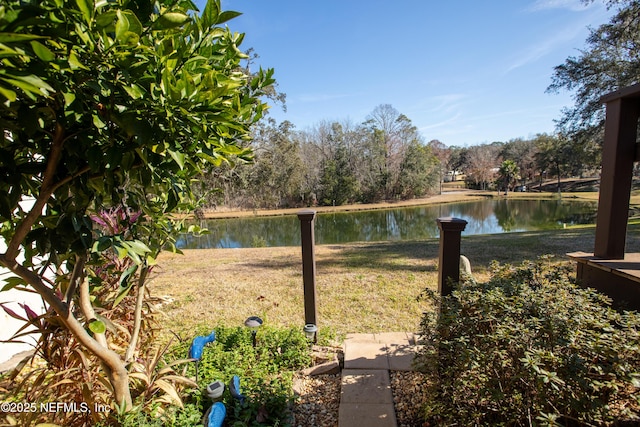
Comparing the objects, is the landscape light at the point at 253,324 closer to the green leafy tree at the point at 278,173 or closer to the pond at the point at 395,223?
the pond at the point at 395,223

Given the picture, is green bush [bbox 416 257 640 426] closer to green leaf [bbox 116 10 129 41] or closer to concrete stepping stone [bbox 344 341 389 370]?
concrete stepping stone [bbox 344 341 389 370]

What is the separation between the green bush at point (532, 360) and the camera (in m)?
1.13

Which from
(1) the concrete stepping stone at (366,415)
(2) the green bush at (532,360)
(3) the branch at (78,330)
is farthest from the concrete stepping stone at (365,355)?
(3) the branch at (78,330)

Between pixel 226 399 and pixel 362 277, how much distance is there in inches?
126

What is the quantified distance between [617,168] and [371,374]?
88.4 inches

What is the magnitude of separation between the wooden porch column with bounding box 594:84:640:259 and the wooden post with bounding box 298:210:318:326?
219 cm

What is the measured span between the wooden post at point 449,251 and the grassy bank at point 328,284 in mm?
1175

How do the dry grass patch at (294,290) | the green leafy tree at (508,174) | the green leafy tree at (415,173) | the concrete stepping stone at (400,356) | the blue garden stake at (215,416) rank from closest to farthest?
1. the blue garden stake at (215,416)
2. the concrete stepping stone at (400,356)
3. the dry grass patch at (294,290)
4. the green leafy tree at (415,173)
5. the green leafy tree at (508,174)

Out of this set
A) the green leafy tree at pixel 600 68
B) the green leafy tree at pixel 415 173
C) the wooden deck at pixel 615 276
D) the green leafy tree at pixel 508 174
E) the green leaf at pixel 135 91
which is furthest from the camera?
the green leafy tree at pixel 508 174

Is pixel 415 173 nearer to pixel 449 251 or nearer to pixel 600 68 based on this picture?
pixel 600 68

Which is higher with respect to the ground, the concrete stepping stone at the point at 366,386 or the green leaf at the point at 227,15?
the green leaf at the point at 227,15

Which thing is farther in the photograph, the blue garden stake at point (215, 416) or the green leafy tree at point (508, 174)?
the green leafy tree at point (508, 174)

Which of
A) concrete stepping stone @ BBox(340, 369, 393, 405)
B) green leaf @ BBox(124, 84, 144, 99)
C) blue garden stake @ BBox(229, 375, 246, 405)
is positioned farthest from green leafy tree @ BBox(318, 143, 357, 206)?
green leaf @ BBox(124, 84, 144, 99)

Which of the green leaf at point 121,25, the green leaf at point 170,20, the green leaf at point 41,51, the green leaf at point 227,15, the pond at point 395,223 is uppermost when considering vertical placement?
the green leaf at point 227,15
